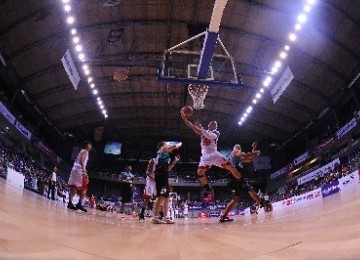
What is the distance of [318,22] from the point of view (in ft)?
55.8

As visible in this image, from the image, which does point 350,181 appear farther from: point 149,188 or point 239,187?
point 149,188

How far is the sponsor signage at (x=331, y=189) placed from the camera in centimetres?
1600

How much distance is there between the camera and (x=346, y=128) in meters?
22.3

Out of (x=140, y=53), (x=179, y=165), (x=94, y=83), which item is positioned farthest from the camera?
(x=179, y=165)

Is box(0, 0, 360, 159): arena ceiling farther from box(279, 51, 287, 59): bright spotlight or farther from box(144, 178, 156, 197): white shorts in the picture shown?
box(144, 178, 156, 197): white shorts

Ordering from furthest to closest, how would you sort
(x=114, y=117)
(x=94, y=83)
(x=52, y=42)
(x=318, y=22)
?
(x=114, y=117) → (x=94, y=83) → (x=52, y=42) → (x=318, y=22)

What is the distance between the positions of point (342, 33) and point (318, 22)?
1.85 meters

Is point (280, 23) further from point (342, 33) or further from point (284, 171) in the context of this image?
point (284, 171)

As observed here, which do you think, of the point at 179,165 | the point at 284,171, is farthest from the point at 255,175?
the point at 179,165

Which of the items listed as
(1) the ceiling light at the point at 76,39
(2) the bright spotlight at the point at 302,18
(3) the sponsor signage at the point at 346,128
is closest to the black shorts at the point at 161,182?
(2) the bright spotlight at the point at 302,18

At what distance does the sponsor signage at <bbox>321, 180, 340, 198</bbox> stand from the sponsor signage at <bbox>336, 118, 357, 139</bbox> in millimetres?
6394

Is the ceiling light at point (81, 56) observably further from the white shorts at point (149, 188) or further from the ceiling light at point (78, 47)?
the white shorts at point (149, 188)

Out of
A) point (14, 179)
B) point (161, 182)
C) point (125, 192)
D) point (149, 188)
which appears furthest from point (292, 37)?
point (14, 179)

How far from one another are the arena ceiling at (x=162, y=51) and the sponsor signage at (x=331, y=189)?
7.96 m
